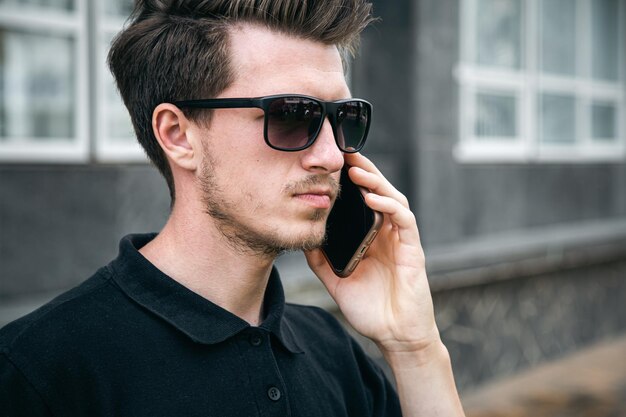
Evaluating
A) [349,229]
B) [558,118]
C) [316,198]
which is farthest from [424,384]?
[558,118]

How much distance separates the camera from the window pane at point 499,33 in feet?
26.9

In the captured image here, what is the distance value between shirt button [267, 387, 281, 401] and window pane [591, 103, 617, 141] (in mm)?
9271

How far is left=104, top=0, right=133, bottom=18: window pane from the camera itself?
16.6 ft

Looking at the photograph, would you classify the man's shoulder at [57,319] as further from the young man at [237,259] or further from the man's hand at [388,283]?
the man's hand at [388,283]

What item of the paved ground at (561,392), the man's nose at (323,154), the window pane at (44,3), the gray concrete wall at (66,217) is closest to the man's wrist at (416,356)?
the man's nose at (323,154)

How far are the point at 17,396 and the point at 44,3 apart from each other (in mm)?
3637

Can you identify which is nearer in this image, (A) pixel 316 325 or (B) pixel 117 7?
(A) pixel 316 325

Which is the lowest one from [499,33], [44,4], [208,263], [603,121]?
[208,263]

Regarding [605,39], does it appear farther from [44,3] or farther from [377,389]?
[377,389]

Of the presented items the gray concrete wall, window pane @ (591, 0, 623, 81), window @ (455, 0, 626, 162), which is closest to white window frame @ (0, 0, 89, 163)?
the gray concrete wall

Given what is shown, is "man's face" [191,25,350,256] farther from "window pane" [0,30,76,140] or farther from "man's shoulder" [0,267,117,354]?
"window pane" [0,30,76,140]

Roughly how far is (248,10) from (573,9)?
8.65m

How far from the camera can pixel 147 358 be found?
170 centimetres

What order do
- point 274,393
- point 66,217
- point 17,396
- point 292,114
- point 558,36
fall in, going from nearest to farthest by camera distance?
point 17,396 → point 274,393 → point 292,114 → point 66,217 → point 558,36
